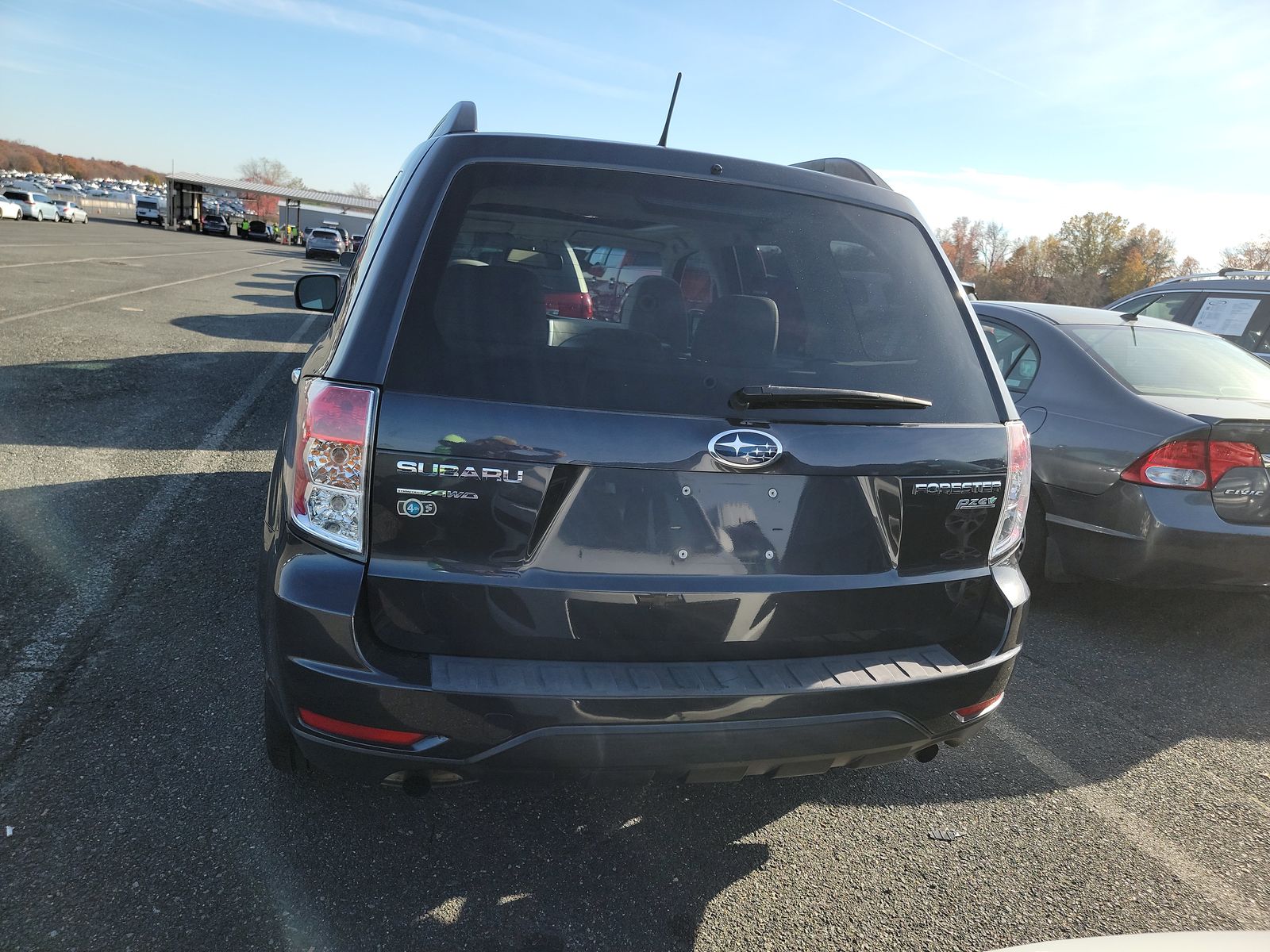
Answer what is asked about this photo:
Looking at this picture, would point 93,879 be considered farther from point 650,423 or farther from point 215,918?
point 650,423

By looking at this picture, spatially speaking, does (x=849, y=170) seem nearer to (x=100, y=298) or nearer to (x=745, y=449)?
(x=745, y=449)

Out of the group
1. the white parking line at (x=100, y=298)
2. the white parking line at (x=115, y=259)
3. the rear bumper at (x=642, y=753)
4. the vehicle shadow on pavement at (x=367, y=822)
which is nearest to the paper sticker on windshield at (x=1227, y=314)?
the vehicle shadow on pavement at (x=367, y=822)

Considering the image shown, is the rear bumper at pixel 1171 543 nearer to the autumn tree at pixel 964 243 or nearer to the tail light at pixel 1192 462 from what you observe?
the tail light at pixel 1192 462

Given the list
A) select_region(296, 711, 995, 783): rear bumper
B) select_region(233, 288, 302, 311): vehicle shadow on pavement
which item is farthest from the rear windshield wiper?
select_region(233, 288, 302, 311): vehicle shadow on pavement

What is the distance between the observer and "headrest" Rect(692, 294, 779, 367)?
220cm

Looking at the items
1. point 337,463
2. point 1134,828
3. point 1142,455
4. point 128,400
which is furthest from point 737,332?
point 128,400

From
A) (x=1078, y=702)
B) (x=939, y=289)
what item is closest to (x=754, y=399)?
(x=939, y=289)

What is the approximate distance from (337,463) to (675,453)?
2.45ft

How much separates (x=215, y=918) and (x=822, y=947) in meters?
1.48

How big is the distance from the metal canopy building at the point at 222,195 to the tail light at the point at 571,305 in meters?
68.4

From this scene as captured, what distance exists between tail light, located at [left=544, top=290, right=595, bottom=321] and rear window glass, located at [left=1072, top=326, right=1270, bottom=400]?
3535 millimetres

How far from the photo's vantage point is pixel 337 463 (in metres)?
1.98

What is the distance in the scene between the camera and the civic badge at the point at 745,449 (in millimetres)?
2045

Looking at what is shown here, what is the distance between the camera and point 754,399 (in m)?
2.11
